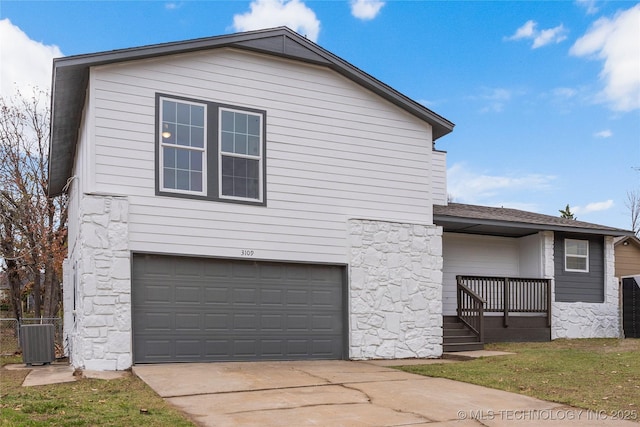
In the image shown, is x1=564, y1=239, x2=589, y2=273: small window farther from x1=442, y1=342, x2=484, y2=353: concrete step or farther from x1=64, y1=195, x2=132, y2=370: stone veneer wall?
x1=64, y1=195, x2=132, y2=370: stone veneer wall

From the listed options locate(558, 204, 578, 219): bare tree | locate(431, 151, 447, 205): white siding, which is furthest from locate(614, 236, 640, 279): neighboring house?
locate(558, 204, 578, 219): bare tree

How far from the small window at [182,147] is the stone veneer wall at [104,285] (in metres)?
0.98

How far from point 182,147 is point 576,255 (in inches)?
443

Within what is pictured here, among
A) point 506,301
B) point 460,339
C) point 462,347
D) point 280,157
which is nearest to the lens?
point 280,157

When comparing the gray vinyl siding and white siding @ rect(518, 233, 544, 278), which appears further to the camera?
the gray vinyl siding

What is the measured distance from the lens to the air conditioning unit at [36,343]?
1086 centimetres

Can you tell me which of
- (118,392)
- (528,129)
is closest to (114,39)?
(118,392)

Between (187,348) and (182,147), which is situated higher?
(182,147)

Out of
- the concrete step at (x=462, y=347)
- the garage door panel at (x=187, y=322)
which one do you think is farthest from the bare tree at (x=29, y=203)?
the concrete step at (x=462, y=347)

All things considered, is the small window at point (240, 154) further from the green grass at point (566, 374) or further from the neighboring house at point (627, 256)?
the neighboring house at point (627, 256)

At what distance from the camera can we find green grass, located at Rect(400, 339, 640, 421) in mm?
7008

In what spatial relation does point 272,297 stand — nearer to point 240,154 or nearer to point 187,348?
point 187,348

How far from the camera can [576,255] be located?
15.8 meters

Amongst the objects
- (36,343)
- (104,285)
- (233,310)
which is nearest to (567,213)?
(233,310)
